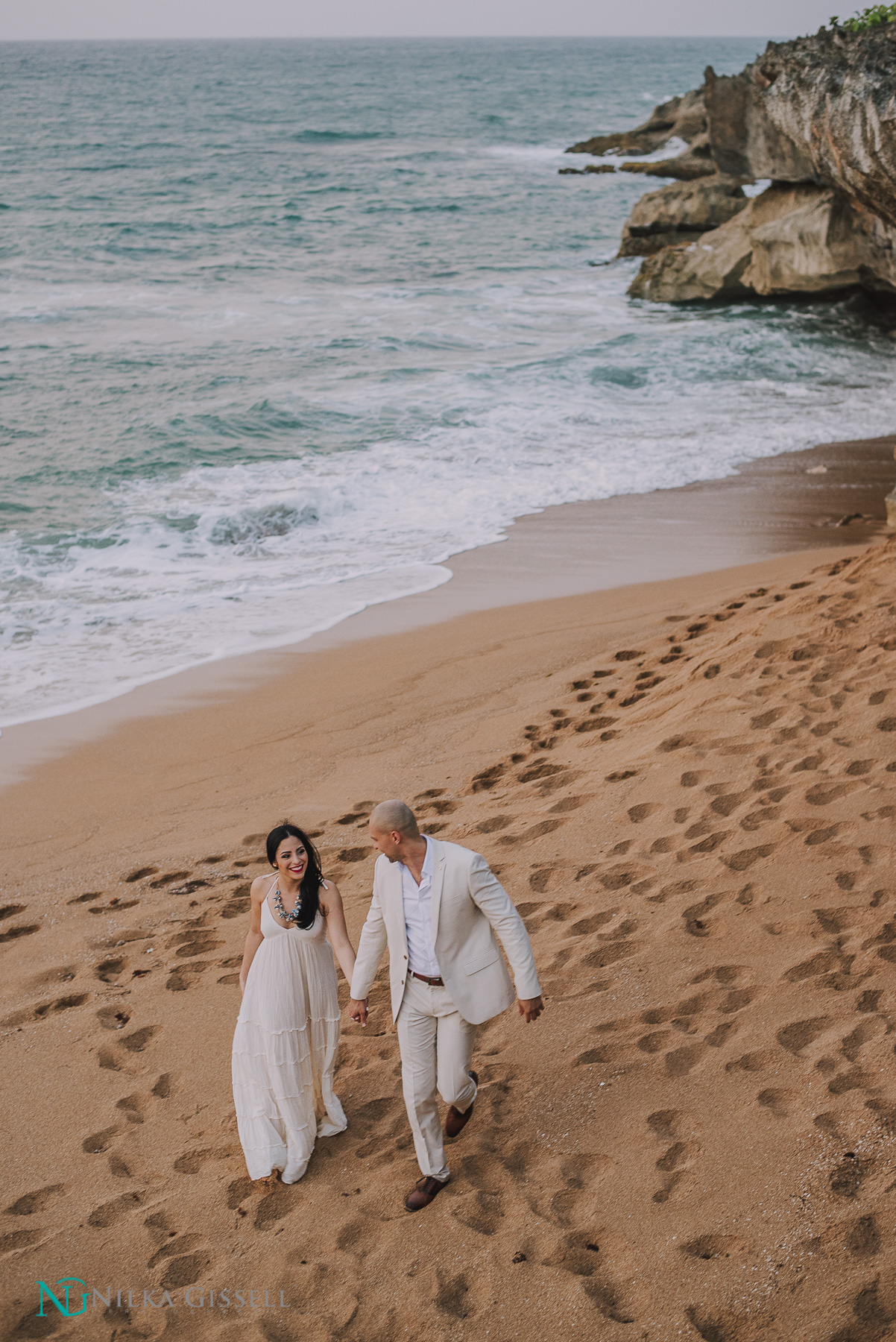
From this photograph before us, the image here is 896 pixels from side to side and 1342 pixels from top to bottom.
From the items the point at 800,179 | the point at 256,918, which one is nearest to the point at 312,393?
the point at 800,179

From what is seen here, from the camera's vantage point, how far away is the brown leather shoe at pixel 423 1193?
3.55 metres

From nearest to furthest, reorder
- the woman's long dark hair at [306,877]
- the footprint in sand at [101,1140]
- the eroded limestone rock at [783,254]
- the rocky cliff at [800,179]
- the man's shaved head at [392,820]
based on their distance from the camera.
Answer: the man's shaved head at [392,820] < the woman's long dark hair at [306,877] < the footprint in sand at [101,1140] < the rocky cliff at [800,179] < the eroded limestone rock at [783,254]

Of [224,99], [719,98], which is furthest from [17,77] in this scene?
[719,98]

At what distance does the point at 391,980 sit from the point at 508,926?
0.54 m

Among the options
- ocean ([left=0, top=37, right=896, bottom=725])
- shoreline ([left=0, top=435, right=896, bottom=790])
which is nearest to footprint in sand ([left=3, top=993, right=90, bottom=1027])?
shoreline ([left=0, top=435, right=896, bottom=790])

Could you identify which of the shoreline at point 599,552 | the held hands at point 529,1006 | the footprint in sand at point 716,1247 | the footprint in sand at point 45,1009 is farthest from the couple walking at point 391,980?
the shoreline at point 599,552

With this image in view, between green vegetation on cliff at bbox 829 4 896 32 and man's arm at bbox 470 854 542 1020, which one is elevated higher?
green vegetation on cliff at bbox 829 4 896 32

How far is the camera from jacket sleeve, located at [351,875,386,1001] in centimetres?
363

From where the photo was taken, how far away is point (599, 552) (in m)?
10.5

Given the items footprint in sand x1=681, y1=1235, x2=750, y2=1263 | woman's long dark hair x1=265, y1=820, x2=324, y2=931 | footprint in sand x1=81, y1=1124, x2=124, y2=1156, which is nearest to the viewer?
footprint in sand x1=681, y1=1235, x2=750, y2=1263

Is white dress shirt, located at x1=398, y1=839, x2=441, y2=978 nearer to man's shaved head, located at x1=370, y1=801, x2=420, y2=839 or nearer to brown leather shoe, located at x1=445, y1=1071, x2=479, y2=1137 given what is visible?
man's shaved head, located at x1=370, y1=801, x2=420, y2=839

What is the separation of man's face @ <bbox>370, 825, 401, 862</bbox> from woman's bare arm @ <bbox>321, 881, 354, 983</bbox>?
0.34m

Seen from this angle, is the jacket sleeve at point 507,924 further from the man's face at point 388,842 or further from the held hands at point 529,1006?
the man's face at point 388,842

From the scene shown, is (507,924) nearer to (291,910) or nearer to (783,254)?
(291,910)
